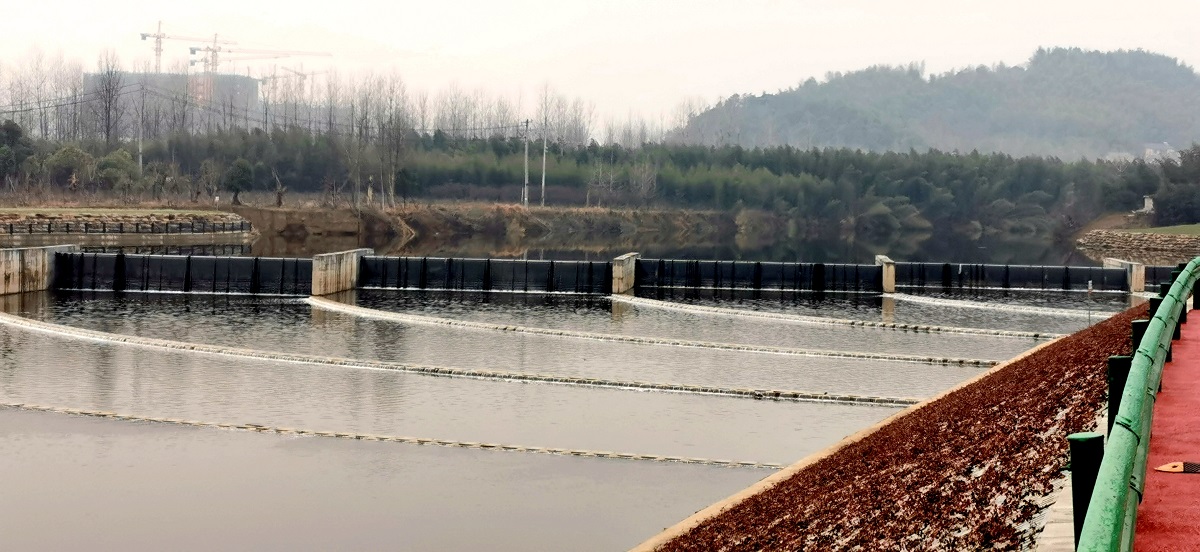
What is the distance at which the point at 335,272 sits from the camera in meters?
51.8

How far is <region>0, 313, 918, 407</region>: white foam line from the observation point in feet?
95.2

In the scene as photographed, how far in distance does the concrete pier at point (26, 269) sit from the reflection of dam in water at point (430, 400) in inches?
42.1

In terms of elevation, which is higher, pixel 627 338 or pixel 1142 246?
pixel 1142 246

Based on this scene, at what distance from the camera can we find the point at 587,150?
161 metres

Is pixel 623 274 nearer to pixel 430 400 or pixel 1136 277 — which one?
pixel 1136 277

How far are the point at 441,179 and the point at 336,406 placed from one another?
117509mm

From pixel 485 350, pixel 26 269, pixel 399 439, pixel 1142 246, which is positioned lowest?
pixel 399 439

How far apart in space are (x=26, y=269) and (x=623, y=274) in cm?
2331

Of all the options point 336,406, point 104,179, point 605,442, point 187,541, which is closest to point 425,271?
point 336,406

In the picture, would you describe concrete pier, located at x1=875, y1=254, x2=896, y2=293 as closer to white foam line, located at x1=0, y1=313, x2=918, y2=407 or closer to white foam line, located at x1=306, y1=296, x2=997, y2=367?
white foam line, located at x1=306, y1=296, x2=997, y2=367

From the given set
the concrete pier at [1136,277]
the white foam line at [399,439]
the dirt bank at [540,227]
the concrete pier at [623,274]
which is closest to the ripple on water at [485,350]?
the white foam line at [399,439]

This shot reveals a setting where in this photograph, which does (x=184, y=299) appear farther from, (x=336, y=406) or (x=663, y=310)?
(x=336, y=406)

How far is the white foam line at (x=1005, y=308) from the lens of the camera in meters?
47.2

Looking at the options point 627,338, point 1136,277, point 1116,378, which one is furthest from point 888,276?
point 1116,378
